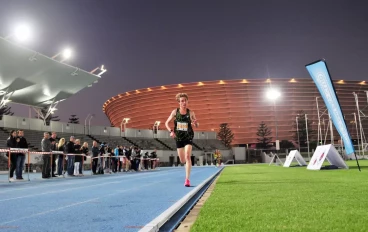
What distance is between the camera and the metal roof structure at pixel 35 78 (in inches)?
1095

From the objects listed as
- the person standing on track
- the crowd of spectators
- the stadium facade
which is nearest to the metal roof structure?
the crowd of spectators

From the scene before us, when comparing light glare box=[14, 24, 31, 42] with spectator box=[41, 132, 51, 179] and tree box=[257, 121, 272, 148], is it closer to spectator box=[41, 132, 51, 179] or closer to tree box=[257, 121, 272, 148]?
spectator box=[41, 132, 51, 179]

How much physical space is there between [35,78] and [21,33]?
17.8ft

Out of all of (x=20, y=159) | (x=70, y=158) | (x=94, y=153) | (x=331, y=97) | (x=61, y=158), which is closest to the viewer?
(x=331, y=97)

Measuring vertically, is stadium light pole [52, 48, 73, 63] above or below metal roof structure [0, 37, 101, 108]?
above

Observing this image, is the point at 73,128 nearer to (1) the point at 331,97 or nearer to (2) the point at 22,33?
(2) the point at 22,33

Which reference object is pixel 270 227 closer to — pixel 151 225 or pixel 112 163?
pixel 151 225

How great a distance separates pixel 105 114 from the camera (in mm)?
147875

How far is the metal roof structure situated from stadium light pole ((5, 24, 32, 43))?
600 mm

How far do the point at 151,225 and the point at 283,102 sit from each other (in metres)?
117

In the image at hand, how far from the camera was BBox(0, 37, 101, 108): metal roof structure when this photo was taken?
91.2ft

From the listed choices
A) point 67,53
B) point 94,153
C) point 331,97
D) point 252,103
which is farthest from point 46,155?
point 252,103

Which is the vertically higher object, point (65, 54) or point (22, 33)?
point (22, 33)

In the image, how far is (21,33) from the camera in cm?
2725
